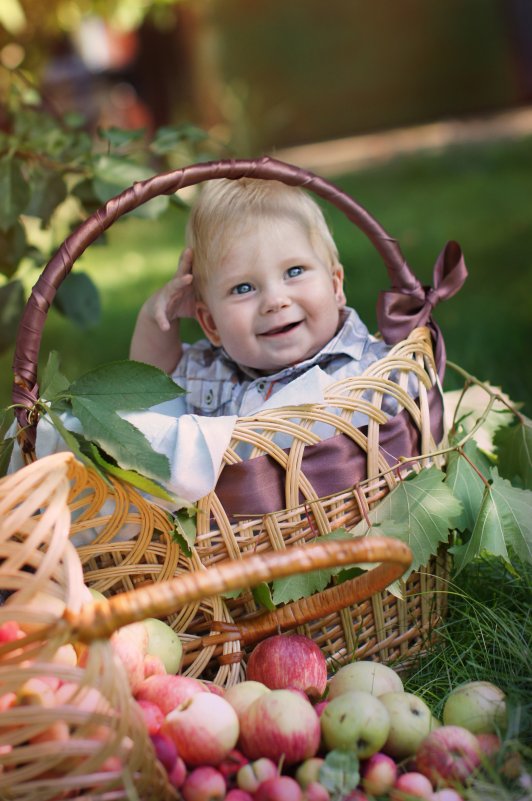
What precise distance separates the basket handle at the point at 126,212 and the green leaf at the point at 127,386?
107 millimetres

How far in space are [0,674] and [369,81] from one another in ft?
38.2

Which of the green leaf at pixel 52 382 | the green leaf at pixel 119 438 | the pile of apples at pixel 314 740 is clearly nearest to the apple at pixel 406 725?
the pile of apples at pixel 314 740

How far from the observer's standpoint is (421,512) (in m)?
1.87

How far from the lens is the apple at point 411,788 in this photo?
1480mm

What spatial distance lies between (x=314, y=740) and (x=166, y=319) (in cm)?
122

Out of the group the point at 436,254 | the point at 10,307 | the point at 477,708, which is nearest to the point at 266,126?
the point at 436,254

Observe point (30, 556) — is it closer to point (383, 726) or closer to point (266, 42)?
point (383, 726)

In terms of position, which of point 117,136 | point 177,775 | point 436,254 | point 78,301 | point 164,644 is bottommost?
point 177,775

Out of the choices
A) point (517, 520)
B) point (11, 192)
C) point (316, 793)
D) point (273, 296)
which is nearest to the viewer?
point (316, 793)

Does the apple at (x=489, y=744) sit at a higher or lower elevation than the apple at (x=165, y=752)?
lower

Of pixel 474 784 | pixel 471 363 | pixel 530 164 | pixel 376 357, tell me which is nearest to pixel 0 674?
pixel 474 784

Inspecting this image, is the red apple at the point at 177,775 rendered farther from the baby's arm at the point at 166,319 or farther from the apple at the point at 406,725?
the baby's arm at the point at 166,319

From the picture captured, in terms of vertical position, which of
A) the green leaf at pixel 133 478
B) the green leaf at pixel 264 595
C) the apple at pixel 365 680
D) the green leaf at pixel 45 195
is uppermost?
the green leaf at pixel 45 195

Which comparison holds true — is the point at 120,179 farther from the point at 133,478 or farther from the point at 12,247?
the point at 133,478
